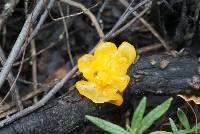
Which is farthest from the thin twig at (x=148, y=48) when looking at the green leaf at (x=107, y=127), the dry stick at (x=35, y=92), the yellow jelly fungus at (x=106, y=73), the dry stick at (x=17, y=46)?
the green leaf at (x=107, y=127)

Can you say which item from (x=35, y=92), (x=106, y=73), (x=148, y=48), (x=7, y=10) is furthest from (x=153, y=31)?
(x=7, y=10)

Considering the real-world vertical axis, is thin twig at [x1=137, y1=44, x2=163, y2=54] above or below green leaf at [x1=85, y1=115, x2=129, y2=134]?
below

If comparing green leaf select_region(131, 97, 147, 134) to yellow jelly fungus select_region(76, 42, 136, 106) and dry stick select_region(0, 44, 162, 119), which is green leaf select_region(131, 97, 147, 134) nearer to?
yellow jelly fungus select_region(76, 42, 136, 106)

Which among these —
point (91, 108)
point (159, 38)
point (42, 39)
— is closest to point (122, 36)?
point (159, 38)

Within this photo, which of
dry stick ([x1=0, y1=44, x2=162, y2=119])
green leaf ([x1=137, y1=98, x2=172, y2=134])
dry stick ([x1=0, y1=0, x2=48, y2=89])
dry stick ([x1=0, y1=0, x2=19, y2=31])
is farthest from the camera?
dry stick ([x1=0, y1=0, x2=19, y2=31])

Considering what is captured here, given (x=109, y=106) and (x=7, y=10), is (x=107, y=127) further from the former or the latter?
(x=7, y=10)

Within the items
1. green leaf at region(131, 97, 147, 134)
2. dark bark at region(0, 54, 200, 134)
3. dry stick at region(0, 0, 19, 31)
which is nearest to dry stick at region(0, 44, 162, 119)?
dark bark at region(0, 54, 200, 134)
